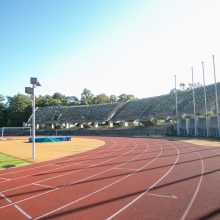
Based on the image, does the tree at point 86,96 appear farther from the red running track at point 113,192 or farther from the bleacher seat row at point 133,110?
the red running track at point 113,192

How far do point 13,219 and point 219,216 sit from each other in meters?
4.79

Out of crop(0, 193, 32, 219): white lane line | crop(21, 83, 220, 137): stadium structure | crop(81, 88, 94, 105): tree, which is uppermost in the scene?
crop(81, 88, 94, 105): tree

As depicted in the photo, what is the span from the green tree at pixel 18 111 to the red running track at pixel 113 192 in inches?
2911

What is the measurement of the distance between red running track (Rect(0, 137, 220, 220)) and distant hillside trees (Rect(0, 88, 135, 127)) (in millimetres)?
74381

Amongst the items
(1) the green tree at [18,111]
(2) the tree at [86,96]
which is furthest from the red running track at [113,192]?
(2) the tree at [86,96]

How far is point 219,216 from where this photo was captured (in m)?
6.41

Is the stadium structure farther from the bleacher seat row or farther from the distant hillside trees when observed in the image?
the distant hillside trees

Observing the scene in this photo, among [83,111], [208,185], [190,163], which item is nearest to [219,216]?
[208,185]

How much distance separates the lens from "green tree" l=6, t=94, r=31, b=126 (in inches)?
3312

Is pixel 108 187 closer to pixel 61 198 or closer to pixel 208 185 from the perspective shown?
pixel 61 198

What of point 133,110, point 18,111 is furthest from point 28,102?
point 133,110

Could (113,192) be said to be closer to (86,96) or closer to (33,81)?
(33,81)

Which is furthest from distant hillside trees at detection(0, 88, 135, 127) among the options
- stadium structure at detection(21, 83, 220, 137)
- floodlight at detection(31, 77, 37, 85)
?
floodlight at detection(31, 77, 37, 85)

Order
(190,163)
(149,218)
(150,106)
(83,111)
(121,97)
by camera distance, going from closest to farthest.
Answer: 1. (149,218)
2. (190,163)
3. (150,106)
4. (83,111)
5. (121,97)
